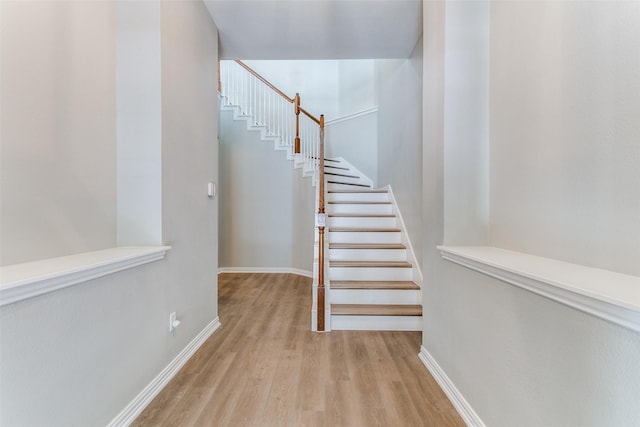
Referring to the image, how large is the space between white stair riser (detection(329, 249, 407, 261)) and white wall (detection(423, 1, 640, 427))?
1.23 metres

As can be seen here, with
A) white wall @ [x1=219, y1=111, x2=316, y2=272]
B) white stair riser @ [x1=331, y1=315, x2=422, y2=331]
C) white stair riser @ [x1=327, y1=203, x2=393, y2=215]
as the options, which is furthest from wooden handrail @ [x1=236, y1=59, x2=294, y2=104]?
→ white stair riser @ [x1=331, y1=315, x2=422, y2=331]

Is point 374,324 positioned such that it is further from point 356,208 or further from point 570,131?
point 570,131

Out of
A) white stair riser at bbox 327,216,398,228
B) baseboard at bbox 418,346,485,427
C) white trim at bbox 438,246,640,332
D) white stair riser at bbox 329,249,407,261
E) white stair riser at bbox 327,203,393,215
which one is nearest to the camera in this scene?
white trim at bbox 438,246,640,332

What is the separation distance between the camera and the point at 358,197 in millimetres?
4289

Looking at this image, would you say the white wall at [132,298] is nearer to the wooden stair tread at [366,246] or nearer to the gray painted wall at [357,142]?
the wooden stair tread at [366,246]

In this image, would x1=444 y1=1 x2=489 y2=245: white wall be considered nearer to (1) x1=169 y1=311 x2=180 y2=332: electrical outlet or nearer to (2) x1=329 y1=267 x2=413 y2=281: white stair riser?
(2) x1=329 y1=267 x2=413 y2=281: white stair riser

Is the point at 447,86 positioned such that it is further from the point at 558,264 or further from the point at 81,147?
the point at 81,147

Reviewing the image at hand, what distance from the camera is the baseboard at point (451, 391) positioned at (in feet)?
4.76

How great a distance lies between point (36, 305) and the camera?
1040 millimetres

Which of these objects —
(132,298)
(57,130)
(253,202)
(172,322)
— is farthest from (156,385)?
(253,202)

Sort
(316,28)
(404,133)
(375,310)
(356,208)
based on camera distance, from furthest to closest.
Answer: (356,208) → (404,133) → (375,310) → (316,28)

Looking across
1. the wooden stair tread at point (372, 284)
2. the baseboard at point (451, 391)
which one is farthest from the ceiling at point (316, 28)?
the baseboard at point (451, 391)

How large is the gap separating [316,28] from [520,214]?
7.19ft

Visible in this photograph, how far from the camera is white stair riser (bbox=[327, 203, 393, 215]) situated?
13.3ft
